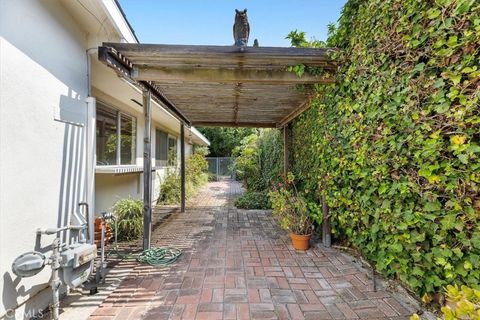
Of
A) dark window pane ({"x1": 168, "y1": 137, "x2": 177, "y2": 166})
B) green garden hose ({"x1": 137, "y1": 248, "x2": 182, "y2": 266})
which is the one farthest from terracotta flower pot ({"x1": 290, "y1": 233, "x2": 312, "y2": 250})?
dark window pane ({"x1": 168, "y1": 137, "x2": 177, "y2": 166})

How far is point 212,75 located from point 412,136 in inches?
98.5

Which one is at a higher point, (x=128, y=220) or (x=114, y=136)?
(x=114, y=136)

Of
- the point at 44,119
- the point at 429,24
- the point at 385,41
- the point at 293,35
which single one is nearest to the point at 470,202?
the point at 429,24

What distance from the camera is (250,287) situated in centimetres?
273

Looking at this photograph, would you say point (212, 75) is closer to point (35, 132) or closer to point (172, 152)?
point (35, 132)

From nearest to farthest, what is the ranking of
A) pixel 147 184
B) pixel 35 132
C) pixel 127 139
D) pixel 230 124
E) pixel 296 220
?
pixel 35 132 < pixel 147 184 < pixel 296 220 < pixel 127 139 < pixel 230 124

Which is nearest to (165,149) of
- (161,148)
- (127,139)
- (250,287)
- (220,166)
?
(161,148)

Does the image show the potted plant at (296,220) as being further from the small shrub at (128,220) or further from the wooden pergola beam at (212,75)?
the small shrub at (128,220)

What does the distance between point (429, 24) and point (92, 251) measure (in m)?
3.83

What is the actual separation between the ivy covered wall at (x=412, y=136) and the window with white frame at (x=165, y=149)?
266 inches

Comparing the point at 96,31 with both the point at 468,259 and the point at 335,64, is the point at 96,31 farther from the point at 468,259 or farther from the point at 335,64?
the point at 468,259

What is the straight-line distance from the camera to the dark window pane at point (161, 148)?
8484 millimetres

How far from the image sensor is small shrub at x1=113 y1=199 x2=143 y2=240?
14.1 feet

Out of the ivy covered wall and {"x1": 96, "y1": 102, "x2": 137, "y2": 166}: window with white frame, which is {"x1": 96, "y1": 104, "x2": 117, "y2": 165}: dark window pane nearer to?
{"x1": 96, "y1": 102, "x2": 137, "y2": 166}: window with white frame
